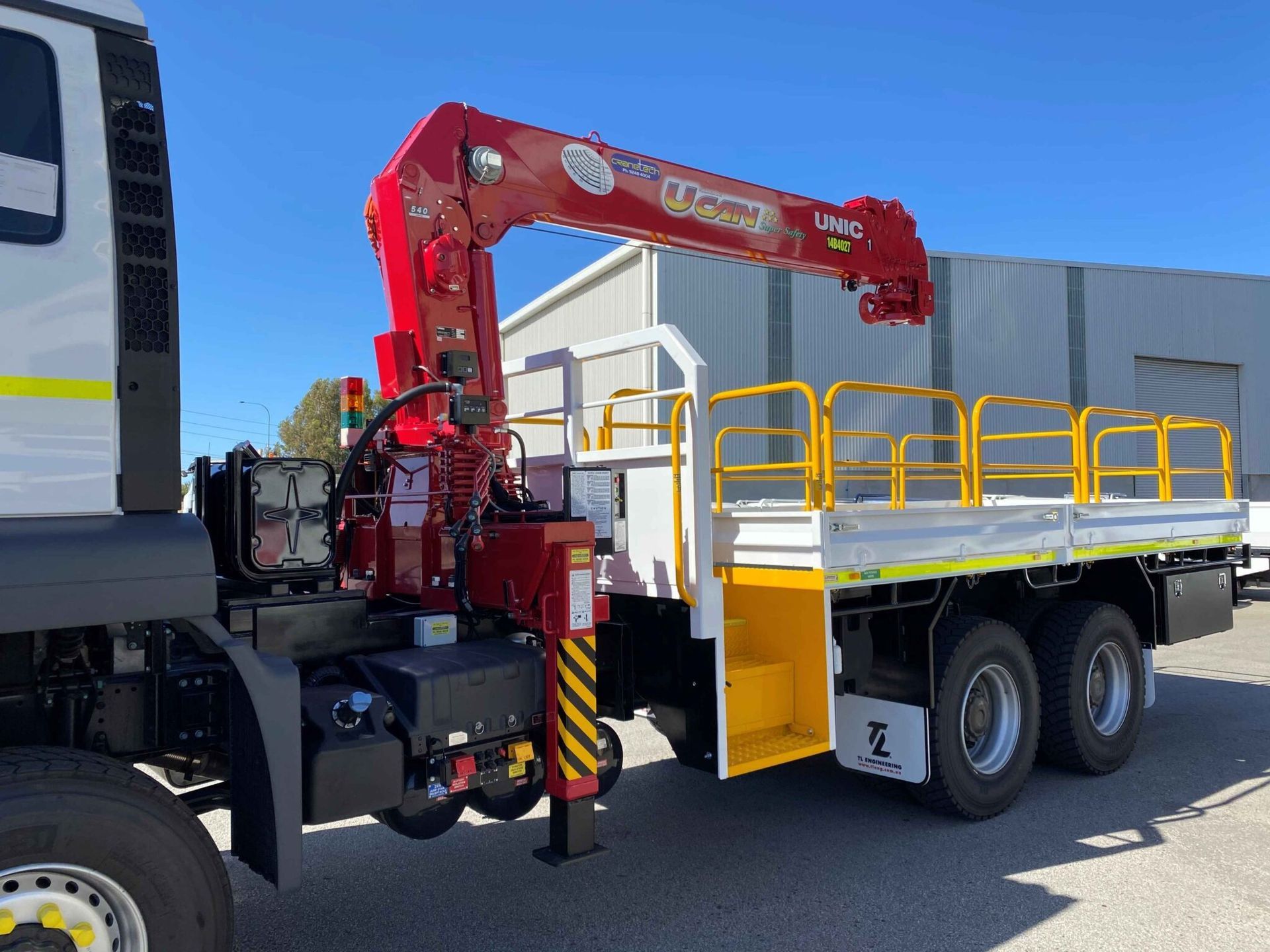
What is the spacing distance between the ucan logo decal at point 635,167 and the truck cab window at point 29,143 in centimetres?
328

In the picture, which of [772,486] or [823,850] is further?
[772,486]

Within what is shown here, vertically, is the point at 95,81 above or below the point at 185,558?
above

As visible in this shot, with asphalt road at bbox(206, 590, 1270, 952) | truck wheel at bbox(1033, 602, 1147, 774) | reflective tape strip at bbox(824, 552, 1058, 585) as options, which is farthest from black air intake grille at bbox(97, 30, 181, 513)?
truck wheel at bbox(1033, 602, 1147, 774)

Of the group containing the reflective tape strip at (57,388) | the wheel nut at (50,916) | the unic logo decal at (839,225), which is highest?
the unic logo decal at (839,225)

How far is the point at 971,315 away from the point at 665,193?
76.4ft

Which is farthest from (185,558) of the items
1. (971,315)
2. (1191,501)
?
(971,315)

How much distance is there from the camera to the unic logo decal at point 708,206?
18.9 ft

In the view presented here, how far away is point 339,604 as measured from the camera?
12.4 feet

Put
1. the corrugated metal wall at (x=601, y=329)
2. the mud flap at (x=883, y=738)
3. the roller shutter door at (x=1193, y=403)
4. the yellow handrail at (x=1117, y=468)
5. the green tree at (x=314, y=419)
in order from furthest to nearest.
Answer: the green tree at (x=314, y=419) → the roller shutter door at (x=1193, y=403) → the corrugated metal wall at (x=601, y=329) → the yellow handrail at (x=1117, y=468) → the mud flap at (x=883, y=738)

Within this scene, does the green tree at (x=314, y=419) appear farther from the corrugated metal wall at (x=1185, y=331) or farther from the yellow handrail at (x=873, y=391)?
the yellow handrail at (x=873, y=391)

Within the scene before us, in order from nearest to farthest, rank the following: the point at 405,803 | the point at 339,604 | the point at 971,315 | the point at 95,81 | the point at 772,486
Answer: the point at 95,81
the point at 405,803
the point at 339,604
the point at 772,486
the point at 971,315

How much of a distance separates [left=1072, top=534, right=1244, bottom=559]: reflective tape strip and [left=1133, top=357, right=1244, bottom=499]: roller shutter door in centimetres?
2391

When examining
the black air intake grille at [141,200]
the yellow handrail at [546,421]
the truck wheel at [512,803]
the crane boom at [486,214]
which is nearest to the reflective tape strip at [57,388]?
the black air intake grille at [141,200]

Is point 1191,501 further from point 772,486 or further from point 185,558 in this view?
point 772,486
